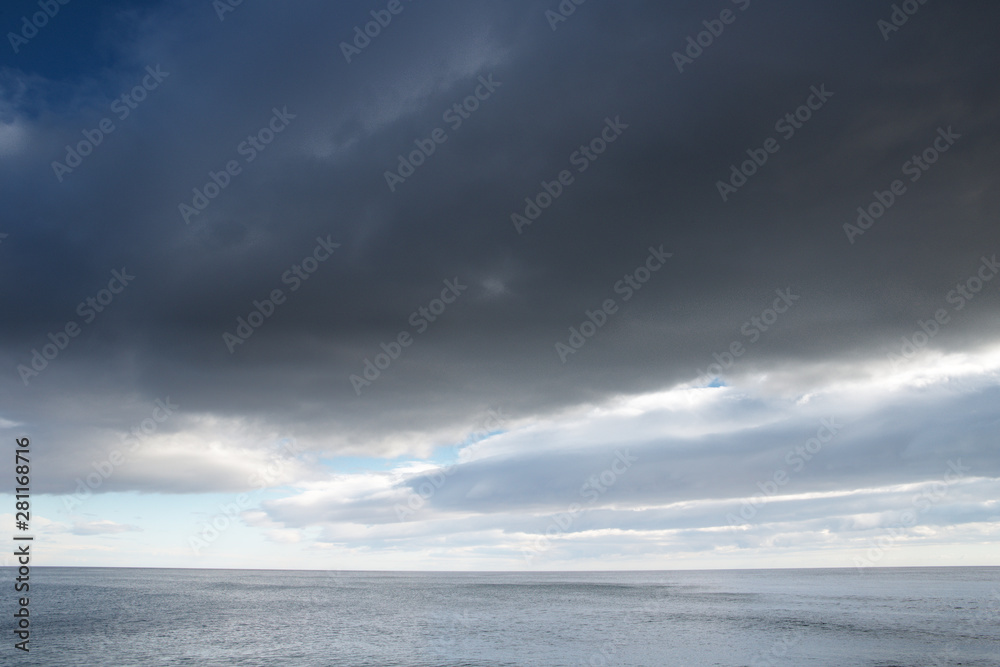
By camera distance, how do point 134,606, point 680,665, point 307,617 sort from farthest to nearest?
point 134,606
point 307,617
point 680,665

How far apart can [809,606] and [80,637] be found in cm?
11669

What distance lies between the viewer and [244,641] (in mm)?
72062

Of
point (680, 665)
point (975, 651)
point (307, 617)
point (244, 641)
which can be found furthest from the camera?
point (307, 617)

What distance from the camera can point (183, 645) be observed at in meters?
68.2

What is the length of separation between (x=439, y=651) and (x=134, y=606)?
3315 inches

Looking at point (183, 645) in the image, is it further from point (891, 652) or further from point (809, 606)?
point (809, 606)

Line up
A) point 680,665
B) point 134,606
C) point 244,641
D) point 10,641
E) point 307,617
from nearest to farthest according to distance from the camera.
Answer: point 680,665 → point 10,641 → point 244,641 → point 307,617 → point 134,606

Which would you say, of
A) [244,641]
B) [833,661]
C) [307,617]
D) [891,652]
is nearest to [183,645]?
[244,641]

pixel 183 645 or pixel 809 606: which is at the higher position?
pixel 183 645

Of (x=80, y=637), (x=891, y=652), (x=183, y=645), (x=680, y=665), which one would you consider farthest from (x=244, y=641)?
(x=891, y=652)

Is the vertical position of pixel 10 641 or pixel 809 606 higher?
pixel 10 641

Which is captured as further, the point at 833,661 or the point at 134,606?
the point at 134,606

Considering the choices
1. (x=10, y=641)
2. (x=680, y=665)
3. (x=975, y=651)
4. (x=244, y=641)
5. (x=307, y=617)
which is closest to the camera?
(x=680, y=665)

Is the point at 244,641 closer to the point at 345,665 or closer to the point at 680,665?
the point at 345,665
